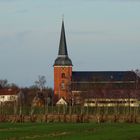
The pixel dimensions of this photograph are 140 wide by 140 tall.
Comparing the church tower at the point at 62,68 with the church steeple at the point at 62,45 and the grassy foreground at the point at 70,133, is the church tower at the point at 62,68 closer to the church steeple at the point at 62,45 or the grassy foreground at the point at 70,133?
the church steeple at the point at 62,45

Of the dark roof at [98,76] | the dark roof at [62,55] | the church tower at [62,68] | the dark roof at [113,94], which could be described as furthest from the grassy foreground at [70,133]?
the dark roof at [98,76]

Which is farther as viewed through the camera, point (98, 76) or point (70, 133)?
point (98, 76)

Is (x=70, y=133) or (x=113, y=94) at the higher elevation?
(x=113, y=94)

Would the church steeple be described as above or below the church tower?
above

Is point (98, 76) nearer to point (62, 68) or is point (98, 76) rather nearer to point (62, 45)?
point (62, 68)

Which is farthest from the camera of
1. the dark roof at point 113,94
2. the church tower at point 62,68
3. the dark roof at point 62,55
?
the church tower at point 62,68

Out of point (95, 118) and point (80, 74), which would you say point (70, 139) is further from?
point (80, 74)

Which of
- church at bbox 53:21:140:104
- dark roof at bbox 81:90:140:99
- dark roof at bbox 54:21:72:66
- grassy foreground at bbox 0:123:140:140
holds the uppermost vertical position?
dark roof at bbox 54:21:72:66

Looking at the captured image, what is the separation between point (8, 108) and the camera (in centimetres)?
9375

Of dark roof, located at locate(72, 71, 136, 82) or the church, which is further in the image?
dark roof, located at locate(72, 71, 136, 82)

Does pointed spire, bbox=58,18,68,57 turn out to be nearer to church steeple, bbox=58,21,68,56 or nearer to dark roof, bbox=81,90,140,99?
church steeple, bbox=58,21,68,56

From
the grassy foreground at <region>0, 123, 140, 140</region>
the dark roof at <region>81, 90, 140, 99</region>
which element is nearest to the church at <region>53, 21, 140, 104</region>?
the dark roof at <region>81, 90, 140, 99</region>

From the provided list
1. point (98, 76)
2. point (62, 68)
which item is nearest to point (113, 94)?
point (62, 68)

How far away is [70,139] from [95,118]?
3721cm
